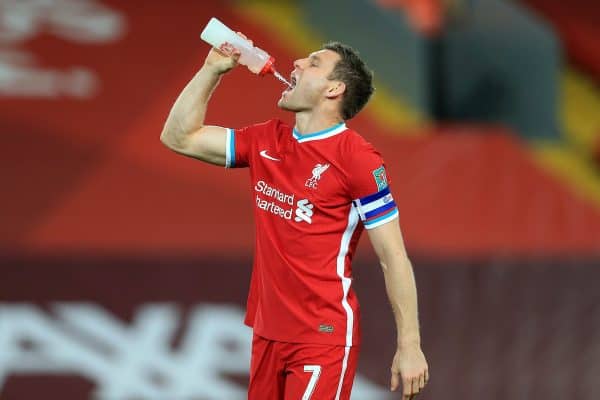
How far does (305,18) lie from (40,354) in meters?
3.53

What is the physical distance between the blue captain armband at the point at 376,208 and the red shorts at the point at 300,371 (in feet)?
1.49

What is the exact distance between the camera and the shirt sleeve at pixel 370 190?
419 centimetres

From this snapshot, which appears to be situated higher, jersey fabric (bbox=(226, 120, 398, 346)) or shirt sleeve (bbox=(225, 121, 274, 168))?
shirt sleeve (bbox=(225, 121, 274, 168))

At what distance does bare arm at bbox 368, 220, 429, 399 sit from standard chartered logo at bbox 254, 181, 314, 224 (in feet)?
0.77

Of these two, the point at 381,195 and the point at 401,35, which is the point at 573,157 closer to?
the point at 401,35

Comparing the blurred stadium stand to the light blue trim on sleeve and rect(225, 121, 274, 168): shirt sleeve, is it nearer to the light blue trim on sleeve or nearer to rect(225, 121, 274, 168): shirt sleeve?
rect(225, 121, 274, 168): shirt sleeve

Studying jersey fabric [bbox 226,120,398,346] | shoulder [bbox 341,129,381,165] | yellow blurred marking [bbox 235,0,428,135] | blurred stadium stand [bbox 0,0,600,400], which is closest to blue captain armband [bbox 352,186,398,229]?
jersey fabric [bbox 226,120,398,346]

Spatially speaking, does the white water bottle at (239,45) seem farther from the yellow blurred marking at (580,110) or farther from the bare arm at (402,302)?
the yellow blurred marking at (580,110)

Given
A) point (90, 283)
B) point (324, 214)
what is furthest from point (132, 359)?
point (324, 214)

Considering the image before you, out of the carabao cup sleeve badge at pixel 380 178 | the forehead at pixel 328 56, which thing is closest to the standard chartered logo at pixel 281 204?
the carabao cup sleeve badge at pixel 380 178

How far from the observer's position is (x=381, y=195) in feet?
13.8

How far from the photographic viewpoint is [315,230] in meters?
4.27

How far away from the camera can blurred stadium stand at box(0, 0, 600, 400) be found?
22.1ft

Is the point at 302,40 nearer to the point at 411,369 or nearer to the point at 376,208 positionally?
the point at 376,208
